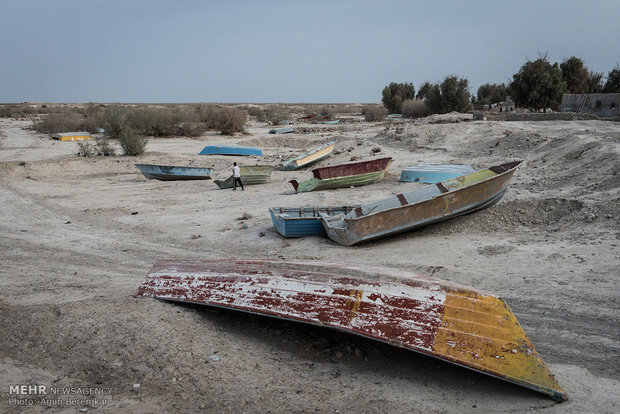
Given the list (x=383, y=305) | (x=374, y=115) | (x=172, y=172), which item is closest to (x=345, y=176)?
(x=172, y=172)

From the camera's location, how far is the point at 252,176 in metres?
18.3

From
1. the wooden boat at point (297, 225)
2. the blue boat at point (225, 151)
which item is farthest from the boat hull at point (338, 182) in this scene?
the blue boat at point (225, 151)

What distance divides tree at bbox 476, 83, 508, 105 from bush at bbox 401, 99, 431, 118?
764 centimetres

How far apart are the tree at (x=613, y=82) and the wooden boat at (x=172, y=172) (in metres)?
32.0

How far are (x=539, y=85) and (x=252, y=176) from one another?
2442 centimetres

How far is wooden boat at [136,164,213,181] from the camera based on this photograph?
19.5 metres

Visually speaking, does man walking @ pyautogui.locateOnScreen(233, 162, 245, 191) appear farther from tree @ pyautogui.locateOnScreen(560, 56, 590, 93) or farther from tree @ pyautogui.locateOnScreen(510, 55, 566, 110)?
tree @ pyautogui.locateOnScreen(560, 56, 590, 93)

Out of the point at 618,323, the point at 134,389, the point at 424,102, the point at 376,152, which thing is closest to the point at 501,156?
the point at 376,152

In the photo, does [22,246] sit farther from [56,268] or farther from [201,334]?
[201,334]

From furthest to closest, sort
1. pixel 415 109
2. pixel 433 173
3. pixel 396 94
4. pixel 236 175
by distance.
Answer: pixel 396 94 → pixel 415 109 → pixel 236 175 → pixel 433 173

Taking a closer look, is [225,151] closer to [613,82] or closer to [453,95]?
[453,95]

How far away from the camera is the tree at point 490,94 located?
48.0 metres

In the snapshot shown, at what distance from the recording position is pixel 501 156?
18.0 m

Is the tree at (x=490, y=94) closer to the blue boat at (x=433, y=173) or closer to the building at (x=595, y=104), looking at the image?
the building at (x=595, y=104)
